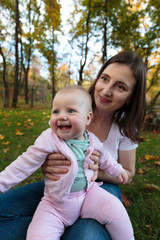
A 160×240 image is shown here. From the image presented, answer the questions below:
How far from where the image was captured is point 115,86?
1.43 meters

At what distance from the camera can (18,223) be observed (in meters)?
1.11

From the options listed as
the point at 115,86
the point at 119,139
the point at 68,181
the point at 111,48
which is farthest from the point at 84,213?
the point at 111,48

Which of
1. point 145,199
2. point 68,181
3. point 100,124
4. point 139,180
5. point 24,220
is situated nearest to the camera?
point 68,181

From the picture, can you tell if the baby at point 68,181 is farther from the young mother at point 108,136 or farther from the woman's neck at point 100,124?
the woman's neck at point 100,124

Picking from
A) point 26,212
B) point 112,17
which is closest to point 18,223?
point 26,212

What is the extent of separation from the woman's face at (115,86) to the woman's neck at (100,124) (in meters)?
0.24

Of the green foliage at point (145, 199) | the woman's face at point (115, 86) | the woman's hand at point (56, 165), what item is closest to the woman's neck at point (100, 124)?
the woman's face at point (115, 86)

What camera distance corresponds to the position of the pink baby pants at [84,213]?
38.9 inches

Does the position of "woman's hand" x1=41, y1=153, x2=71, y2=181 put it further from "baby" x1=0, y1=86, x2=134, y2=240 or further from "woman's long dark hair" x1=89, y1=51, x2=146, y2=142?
"woman's long dark hair" x1=89, y1=51, x2=146, y2=142

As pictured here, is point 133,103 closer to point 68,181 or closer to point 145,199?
point 68,181

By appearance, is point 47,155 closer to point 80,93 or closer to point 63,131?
point 63,131

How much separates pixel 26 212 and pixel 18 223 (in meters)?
0.12

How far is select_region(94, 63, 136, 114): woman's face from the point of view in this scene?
1412 mm

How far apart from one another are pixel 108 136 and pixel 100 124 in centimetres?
18
